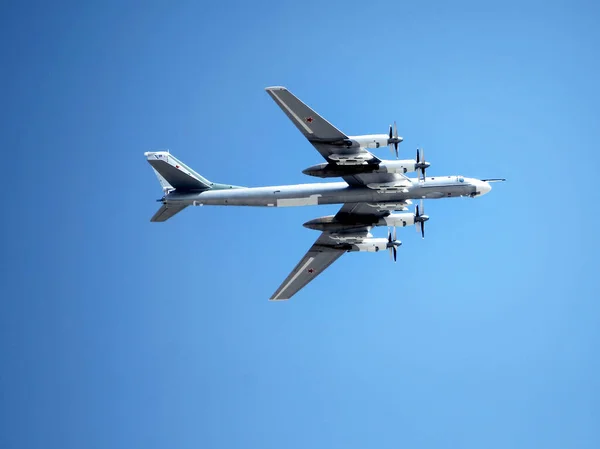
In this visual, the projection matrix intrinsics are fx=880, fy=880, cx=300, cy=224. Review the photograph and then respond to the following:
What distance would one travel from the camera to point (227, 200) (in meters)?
61.8

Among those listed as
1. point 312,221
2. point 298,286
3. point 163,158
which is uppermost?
point 163,158

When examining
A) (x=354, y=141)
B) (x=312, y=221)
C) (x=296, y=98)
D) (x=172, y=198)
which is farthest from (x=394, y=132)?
(x=172, y=198)

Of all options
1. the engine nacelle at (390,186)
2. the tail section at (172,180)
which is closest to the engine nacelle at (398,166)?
the engine nacelle at (390,186)

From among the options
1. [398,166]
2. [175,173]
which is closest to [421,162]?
[398,166]

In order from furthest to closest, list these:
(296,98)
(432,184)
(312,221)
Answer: (312,221) → (432,184) → (296,98)

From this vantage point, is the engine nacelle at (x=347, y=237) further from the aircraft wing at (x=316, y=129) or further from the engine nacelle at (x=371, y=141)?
the engine nacelle at (x=371, y=141)

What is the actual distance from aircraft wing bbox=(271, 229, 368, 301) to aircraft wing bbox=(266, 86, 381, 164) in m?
10.3

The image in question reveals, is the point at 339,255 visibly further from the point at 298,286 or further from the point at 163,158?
the point at 163,158

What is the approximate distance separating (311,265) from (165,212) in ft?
41.1

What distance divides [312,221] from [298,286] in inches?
224

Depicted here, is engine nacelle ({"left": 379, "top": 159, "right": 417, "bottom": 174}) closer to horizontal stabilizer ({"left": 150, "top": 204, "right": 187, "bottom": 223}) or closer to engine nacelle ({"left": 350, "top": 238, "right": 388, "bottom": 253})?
engine nacelle ({"left": 350, "top": 238, "right": 388, "bottom": 253})

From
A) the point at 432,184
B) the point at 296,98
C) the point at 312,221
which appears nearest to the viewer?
the point at 296,98

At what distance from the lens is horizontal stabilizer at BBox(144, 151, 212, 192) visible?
61875 mm

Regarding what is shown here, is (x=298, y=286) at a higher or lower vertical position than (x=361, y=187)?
lower
